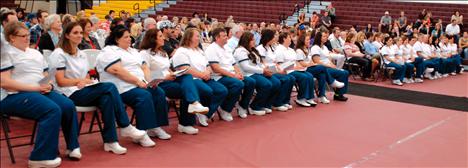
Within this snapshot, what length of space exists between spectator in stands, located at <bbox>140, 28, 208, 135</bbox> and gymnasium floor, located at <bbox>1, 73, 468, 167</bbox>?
251 millimetres

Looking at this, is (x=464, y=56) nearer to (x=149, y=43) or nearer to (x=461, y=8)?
(x=461, y=8)

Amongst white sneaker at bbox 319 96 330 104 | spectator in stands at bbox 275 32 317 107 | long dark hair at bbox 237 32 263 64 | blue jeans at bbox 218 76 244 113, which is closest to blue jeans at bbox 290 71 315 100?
spectator in stands at bbox 275 32 317 107

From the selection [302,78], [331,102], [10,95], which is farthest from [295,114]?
[10,95]

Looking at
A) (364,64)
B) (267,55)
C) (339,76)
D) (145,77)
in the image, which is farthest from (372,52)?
(145,77)

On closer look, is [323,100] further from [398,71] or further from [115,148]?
[115,148]

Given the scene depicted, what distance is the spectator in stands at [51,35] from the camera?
529 cm

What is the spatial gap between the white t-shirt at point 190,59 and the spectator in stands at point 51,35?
4.02ft

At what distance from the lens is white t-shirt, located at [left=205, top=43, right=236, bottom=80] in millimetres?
5923

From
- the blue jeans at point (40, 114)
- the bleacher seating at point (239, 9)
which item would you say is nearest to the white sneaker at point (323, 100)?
the blue jeans at point (40, 114)

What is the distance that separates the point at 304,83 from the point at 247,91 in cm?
120

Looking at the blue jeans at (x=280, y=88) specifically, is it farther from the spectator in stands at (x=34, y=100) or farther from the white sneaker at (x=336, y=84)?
the spectator in stands at (x=34, y=100)

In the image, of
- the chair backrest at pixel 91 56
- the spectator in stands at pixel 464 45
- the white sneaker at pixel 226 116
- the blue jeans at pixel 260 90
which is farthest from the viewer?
the spectator in stands at pixel 464 45

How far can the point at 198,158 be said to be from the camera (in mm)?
4375

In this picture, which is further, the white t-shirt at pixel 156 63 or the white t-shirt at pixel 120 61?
the white t-shirt at pixel 156 63
